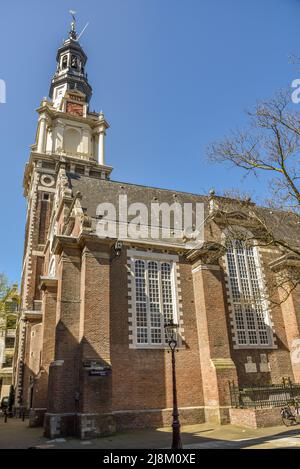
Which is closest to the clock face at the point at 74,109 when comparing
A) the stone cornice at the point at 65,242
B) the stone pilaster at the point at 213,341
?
the stone cornice at the point at 65,242

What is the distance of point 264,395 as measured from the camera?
19.7 m

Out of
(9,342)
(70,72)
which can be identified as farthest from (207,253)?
(9,342)

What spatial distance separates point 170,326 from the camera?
14961 millimetres

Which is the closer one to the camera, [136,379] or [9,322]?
[136,379]

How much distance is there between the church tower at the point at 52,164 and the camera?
3120cm

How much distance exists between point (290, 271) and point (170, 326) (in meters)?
11.9

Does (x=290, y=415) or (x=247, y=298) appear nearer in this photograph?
(x=290, y=415)

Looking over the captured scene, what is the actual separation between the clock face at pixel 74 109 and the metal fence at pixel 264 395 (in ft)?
132

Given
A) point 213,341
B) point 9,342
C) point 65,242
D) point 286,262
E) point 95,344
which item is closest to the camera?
point 95,344

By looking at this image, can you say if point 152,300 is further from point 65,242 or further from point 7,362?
point 7,362

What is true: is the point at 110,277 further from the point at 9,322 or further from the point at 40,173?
the point at 40,173

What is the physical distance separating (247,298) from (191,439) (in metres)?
10.5

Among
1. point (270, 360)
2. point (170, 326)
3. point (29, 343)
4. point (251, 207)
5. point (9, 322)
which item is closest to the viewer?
point (170, 326)

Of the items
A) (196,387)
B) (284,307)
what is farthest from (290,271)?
(196,387)
